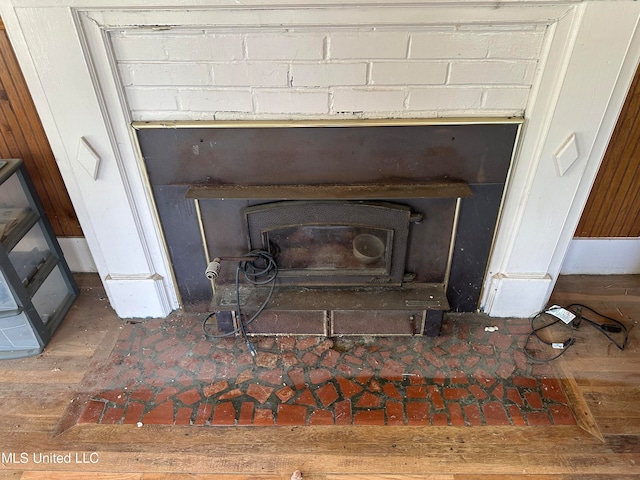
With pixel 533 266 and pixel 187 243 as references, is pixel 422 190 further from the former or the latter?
pixel 187 243

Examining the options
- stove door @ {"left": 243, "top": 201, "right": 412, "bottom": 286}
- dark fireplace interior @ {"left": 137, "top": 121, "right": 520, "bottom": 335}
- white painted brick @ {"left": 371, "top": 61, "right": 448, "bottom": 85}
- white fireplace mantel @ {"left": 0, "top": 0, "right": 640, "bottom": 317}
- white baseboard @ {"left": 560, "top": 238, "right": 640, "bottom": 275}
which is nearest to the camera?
white fireplace mantel @ {"left": 0, "top": 0, "right": 640, "bottom": 317}

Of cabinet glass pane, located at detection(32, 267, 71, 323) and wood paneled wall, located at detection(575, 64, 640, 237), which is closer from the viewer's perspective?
wood paneled wall, located at detection(575, 64, 640, 237)

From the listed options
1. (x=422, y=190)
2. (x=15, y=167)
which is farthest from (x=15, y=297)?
(x=422, y=190)

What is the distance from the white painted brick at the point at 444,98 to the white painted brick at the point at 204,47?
0.62 meters

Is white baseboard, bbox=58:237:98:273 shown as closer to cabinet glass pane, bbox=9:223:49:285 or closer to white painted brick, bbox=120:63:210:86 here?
cabinet glass pane, bbox=9:223:49:285

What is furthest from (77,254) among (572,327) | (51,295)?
(572,327)

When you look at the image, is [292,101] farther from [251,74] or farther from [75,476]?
[75,476]

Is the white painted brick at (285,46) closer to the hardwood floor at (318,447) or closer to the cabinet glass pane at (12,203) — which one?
the cabinet glass pane at (12,203)

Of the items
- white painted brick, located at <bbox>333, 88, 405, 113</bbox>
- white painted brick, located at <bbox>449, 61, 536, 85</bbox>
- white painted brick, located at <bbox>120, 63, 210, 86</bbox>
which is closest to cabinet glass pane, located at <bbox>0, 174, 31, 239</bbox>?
white painted brick, located at <bbox>120, 63, 210, 86</bbox>

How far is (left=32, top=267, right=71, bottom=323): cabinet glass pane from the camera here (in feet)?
6.83

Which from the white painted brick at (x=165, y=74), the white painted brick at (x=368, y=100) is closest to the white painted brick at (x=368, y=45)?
the white painted brick at (x=368, y=100)

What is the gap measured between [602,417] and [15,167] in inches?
98.3

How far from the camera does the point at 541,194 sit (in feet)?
5.99

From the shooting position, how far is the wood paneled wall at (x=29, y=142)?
6.12ft
